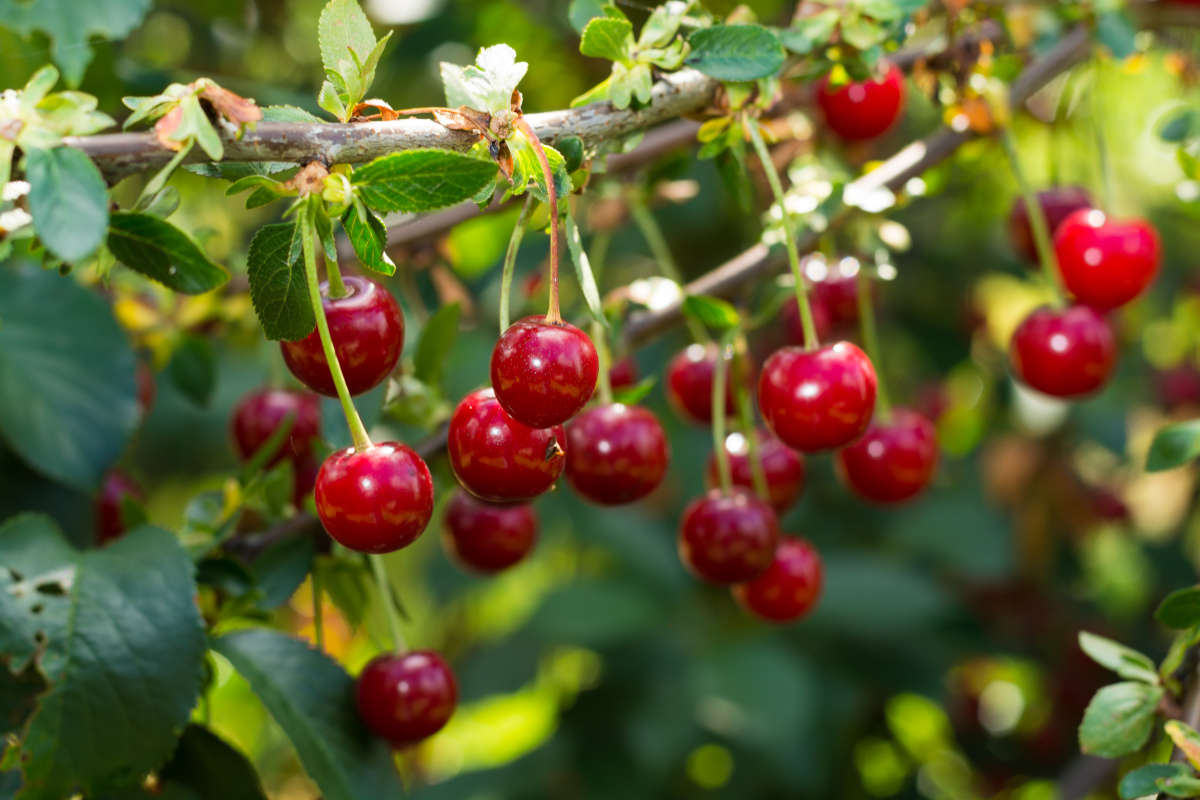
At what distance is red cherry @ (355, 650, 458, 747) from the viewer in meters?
0.86

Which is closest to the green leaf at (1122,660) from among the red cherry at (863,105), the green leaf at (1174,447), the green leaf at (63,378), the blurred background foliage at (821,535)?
the green leaf at (1174,447)

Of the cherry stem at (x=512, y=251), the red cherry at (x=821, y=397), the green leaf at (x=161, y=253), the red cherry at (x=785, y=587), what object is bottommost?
the red cherry at (x=785, y=587)

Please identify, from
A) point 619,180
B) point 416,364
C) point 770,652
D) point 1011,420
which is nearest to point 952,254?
point 1011,420

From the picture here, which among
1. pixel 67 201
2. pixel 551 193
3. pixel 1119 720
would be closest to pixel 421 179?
pixel 551 193

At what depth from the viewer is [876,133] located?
120cm

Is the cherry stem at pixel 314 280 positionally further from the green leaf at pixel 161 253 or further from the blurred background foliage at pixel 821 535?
the blurred background foliage at pixel 821 535

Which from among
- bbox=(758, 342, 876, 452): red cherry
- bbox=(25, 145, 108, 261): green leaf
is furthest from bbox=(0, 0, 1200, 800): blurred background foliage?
bbox=(25, 145, 108, 261): green leaf

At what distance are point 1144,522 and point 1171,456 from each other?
1819mm

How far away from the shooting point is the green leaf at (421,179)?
55 centimetres

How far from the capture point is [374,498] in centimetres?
63

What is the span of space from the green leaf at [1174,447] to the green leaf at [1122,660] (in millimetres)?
151

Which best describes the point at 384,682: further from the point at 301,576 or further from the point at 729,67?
the point at 729,67

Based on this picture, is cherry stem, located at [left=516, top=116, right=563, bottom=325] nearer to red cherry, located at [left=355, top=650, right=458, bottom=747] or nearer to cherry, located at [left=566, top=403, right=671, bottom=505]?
cherry, located at [left=566, top=403, right=671, bottom=505]

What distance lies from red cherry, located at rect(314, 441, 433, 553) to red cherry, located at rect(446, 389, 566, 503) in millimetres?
39
